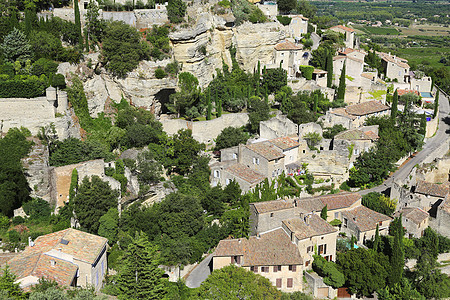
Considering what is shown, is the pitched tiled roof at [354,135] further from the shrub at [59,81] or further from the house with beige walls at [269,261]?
the shrub at [59,81]

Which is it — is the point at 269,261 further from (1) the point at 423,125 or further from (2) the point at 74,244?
(1) the point at 423,125

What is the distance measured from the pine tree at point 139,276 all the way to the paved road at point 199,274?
A: 3581 millimetres

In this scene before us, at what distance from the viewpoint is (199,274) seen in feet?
104

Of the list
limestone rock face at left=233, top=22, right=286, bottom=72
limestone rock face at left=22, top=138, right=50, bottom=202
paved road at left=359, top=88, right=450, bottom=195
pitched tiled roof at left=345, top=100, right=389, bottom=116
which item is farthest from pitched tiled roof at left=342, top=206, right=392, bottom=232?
limestone rock face at left=233, top=22, right=286, bottom=72

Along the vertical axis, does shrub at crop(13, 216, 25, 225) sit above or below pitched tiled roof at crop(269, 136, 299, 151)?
below

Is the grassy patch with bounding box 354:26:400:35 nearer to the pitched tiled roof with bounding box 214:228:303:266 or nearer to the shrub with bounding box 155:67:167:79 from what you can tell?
the shrub with bounding box 155:67:167:79

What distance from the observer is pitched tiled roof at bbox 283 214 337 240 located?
32938mm

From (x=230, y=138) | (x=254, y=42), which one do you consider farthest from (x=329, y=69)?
(x=230, y=138)

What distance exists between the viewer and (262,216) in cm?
3362

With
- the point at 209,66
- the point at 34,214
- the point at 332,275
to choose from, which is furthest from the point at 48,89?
the point at 332,275

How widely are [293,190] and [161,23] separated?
20.9 metres

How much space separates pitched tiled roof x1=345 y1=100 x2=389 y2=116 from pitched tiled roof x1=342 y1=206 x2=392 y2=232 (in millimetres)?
12957

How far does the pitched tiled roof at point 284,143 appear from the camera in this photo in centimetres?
4084

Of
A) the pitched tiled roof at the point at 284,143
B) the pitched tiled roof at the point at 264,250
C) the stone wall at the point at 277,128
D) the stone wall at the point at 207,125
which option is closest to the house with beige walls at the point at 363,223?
the pitched tiled roof at the point at 264,250
